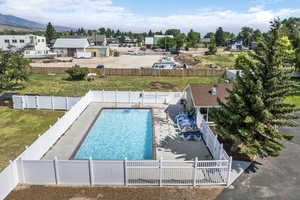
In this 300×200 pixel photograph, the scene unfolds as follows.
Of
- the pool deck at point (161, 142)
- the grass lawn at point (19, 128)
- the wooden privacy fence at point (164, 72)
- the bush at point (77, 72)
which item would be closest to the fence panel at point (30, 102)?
the grass lawn at point (19, 128)

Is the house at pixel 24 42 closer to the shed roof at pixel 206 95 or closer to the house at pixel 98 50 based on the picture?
the house at pixel 98 50

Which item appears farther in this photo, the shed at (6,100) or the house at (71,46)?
the house at (71,46)

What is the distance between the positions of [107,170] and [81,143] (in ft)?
18.3

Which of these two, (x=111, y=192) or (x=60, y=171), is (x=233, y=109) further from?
(x=60, y=171)

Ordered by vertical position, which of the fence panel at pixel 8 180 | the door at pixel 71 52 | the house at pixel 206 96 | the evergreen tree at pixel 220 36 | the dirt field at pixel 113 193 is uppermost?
the evergreen tree at pixel 220 36

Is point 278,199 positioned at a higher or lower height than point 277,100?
lower

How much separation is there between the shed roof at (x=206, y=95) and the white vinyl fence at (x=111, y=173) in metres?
7.53

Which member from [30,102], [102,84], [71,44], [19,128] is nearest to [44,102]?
[30,102]

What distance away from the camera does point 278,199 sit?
10141 millimetres

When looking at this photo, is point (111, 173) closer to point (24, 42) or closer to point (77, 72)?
point (77, 72)

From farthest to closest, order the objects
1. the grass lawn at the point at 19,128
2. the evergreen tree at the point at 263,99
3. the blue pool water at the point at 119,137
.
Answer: the blue pool water at the point at 119,137 < the grass lawn at the point at 19,128 < the evergreen tree at the point at 263,99

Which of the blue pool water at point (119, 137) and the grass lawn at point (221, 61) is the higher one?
the grass lawn at point (221, 61)

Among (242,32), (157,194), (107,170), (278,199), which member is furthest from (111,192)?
(242,32)

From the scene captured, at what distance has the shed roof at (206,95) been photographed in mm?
18250
